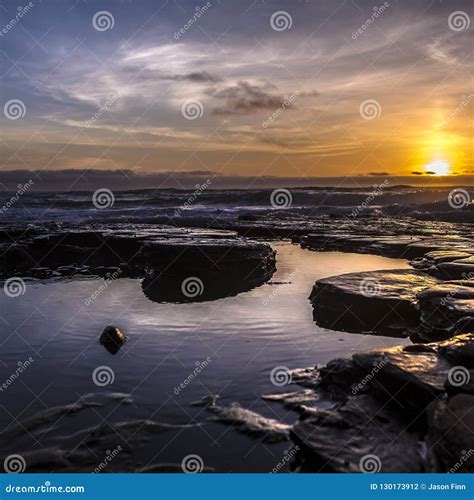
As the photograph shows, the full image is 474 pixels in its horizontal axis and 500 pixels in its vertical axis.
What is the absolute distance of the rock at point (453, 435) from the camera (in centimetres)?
321

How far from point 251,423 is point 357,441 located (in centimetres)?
97

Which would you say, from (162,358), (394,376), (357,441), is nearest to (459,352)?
(394,376)

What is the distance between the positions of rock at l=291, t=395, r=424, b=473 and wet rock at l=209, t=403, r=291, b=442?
192 millimetres

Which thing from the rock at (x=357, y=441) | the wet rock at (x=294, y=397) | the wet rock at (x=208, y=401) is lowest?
the wet rock at (x=208, y=401)

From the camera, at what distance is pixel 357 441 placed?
11.7 ft

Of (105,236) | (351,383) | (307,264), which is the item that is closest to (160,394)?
(351,383)

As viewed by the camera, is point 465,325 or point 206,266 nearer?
point 465,325

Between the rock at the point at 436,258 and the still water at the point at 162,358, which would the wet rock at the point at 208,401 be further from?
the rock at the point at 436,258

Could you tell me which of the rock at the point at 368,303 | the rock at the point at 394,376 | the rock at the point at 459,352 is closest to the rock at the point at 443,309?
the rock at the point at 368,303

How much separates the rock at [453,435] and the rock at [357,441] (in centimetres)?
14

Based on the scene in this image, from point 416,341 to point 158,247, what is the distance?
726 cm

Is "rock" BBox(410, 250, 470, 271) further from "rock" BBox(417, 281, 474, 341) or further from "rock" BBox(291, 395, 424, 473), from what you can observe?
"rock" BBox(291, 395, 424, 473)

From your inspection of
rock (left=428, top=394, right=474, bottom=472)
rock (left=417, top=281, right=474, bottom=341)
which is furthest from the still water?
rock (left=428, top=394, right=474, bottom=472)

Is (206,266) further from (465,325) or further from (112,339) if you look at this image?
(465,325)
